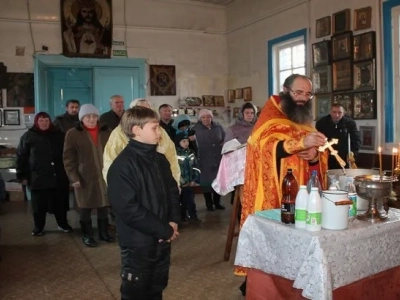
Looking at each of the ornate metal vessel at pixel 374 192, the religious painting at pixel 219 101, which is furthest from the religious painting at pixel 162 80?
the ornate metal vessel at pixel 374 192

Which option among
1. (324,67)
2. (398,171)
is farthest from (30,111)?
(398,171)

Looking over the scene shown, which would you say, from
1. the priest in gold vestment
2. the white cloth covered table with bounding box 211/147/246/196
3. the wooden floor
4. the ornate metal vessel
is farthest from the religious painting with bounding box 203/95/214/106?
the ornate metal vessel

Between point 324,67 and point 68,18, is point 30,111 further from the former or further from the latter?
point 324,67

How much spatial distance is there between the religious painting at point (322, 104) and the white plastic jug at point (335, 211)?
4.78 meters

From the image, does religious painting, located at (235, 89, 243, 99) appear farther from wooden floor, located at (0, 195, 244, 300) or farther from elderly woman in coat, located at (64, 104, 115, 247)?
elderly woman in coat, located at (64, 104, 115, 247)

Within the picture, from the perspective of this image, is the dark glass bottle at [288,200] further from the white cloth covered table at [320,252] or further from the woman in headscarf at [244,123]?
the woman in headscarf at [244,123]

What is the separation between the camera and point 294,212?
2.10m

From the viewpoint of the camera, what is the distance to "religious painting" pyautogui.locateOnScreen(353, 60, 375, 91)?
578cm

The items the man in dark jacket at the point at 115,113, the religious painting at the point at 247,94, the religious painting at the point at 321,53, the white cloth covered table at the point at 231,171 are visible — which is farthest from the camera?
the religious painting at the point at 247,94

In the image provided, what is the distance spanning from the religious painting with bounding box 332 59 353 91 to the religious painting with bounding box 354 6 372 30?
18.4 inches

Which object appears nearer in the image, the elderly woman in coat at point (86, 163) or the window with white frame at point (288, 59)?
the elderly woman in coat at point (86, 163)

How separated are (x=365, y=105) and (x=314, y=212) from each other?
4.42 metres

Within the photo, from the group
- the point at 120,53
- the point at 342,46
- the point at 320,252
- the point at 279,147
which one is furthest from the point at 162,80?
the point at 320,252

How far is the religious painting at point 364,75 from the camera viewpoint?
578cm
